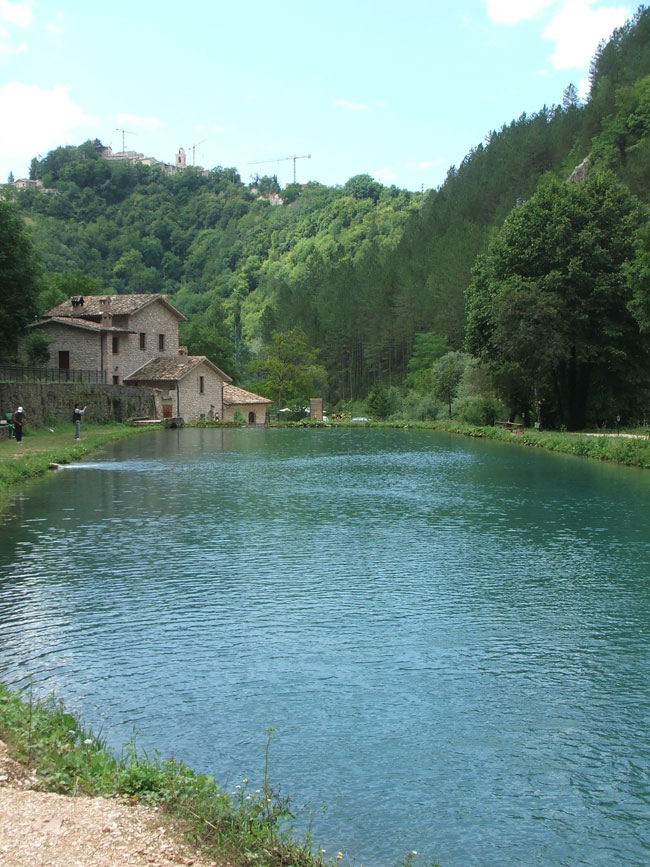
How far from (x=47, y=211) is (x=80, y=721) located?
498ft

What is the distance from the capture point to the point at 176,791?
654 centimetres

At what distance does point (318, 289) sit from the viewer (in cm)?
12231

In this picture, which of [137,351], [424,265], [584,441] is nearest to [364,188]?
[424,265]

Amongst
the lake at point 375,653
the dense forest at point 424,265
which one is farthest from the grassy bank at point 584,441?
the lake at point 375,653

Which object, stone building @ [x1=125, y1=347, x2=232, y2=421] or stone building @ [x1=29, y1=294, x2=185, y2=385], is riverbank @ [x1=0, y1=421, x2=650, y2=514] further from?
stone building @ [x1=125, y1=347, x2=232, y2=421]

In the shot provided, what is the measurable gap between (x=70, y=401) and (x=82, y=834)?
48.4 m

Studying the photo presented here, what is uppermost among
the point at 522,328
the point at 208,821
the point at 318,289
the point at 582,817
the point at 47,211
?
the point at 47,211

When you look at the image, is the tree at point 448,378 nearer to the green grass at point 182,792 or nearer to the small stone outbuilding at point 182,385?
the small stone outbuilding at point 182,385

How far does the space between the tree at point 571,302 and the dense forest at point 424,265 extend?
0.34 ft

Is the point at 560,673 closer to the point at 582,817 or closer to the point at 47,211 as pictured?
the point at 582,817

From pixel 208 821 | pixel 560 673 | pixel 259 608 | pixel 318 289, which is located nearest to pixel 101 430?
pixel 259 608

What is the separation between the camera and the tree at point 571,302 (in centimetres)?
4572

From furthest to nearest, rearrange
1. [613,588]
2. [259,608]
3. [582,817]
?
[613,588] < [259,608] < [582,817]

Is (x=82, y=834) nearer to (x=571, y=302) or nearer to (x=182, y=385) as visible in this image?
(x=571, y=302)
